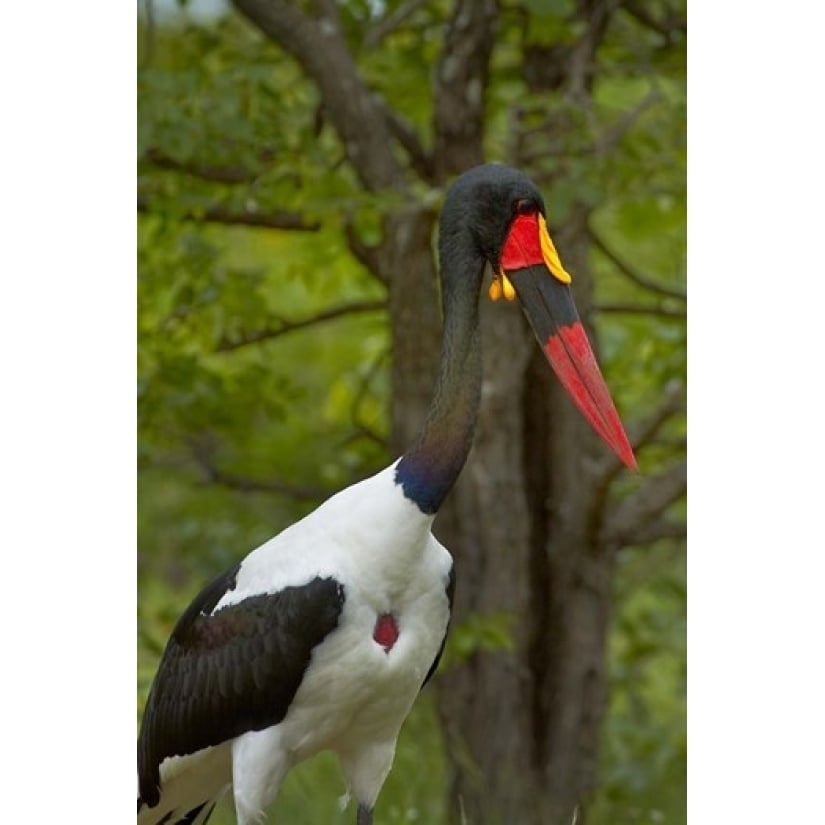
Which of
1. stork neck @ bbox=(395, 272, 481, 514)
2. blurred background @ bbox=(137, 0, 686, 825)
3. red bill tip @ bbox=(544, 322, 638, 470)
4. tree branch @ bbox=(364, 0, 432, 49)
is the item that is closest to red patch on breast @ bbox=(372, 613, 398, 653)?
stork neck @ bbox=(395, 272, 481, 514)

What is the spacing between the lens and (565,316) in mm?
3301

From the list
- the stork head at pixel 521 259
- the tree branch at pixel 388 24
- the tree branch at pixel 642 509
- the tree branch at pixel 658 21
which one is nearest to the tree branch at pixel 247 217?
the tree branch at pixel 388 24

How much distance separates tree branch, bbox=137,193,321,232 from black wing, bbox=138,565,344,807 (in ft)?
3.71

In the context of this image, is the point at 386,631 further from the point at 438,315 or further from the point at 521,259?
the point at 438,315

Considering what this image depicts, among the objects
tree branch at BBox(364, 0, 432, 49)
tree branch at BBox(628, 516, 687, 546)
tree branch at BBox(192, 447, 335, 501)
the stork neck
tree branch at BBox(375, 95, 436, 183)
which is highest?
tree branch at BBox(364, 0, 432, 49)

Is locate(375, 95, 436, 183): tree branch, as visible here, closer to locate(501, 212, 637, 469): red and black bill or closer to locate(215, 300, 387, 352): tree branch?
locate(215, 300, 387, 352): tree branch

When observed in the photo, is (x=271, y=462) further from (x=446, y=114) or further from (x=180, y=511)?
(x=446, y=114)

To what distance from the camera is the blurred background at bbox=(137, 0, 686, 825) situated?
170 inches

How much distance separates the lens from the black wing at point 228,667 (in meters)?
3.18

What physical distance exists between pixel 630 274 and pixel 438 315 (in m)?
0.40

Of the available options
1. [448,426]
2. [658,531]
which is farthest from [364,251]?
[448,426]

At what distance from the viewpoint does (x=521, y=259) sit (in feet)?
10.7
